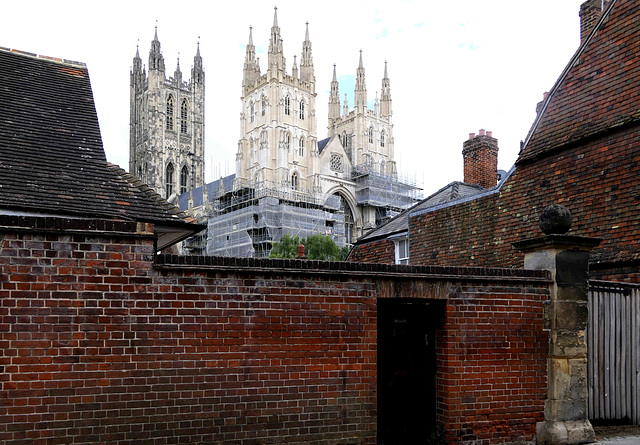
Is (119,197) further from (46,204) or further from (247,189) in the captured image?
(247,189)

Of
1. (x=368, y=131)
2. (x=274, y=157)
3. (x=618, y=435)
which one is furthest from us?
(x=368, y=131)

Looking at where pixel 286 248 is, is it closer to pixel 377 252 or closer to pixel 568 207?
pixel 377 252

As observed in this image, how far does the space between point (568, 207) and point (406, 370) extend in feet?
17.9

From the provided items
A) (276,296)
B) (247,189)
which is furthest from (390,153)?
(276,296)

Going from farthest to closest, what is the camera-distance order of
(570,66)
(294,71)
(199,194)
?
(199,194) < (294,71) < (570,66)

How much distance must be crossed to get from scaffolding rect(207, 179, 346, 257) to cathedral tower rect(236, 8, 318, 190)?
2.30 metres

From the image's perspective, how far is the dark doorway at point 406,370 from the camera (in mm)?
7176

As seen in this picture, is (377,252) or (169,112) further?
(169,112)

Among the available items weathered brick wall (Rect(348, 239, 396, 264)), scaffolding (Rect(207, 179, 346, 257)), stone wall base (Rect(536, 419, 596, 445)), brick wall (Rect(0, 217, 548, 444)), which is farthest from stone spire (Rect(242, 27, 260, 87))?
stone wall base (Rect(536, 419, 596, 445))

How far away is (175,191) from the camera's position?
3792 inches

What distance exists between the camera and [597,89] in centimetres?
1111

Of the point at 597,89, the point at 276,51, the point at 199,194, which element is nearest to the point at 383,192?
the point at 276,51

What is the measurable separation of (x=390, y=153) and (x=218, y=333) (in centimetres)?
8658

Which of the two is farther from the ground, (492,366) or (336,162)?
(336,162)
